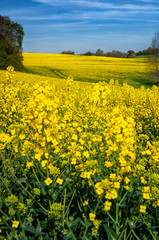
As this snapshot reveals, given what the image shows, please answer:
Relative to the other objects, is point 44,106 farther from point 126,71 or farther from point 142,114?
point 126,71

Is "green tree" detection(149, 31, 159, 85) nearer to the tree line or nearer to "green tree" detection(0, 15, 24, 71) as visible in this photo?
the tree line

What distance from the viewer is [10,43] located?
3297 centimetres

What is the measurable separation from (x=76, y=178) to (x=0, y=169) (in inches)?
71.5

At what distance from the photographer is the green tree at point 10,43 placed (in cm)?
3194

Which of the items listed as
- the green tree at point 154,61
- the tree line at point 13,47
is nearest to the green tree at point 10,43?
the tree line at point 13,47

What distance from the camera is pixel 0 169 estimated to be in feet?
12.9

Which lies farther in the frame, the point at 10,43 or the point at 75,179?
the point at 10,43

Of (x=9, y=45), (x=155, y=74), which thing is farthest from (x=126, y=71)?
(x=9, y=45)

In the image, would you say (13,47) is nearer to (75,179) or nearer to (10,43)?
(10,43)

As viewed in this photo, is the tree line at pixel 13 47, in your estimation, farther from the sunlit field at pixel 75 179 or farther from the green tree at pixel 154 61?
the sunlit field at pixel 75 179

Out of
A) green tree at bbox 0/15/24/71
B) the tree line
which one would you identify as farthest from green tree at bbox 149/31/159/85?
green tree at bbox 0/15/24/71

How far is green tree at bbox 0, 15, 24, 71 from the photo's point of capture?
31939mm

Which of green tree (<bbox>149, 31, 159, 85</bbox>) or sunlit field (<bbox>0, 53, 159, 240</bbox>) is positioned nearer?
sunlit field (<bbox>0, 53, 159, 240</bbox>)

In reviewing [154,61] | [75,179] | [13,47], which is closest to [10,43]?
[13,47]
